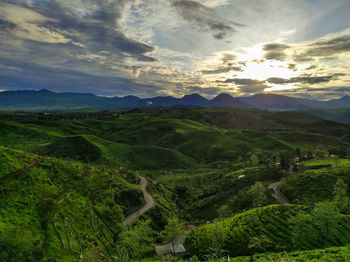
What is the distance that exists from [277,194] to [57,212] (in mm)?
97014

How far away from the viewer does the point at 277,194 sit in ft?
339

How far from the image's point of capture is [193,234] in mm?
74438

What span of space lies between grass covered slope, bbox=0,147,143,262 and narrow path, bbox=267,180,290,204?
6656cm

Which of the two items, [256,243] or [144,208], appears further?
[144,208]

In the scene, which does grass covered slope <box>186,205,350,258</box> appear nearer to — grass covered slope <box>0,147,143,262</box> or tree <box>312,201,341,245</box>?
tree <box>312,201,341,245</box>

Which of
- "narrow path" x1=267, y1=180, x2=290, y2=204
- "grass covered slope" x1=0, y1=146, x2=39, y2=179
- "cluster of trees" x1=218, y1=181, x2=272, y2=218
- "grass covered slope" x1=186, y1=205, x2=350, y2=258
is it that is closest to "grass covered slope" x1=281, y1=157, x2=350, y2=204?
"narrow path" x1=267, y1=180, x2=290, y2=204

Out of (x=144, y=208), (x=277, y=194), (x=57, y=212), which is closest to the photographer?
(x=57, y=212)

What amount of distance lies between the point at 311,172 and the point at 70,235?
116m

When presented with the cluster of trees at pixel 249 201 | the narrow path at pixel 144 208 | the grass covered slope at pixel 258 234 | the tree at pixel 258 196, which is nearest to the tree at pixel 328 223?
the grass covered slope at pixel 258 234

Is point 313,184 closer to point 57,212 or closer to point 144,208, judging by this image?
point 144,208

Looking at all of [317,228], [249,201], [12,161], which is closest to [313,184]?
[249,201]

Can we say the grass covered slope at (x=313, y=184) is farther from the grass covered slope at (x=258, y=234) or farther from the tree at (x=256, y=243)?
the tree at (x=256, y=243)

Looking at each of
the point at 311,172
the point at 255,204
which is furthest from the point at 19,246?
the point at 311,172

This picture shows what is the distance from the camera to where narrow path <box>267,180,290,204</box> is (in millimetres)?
96137
